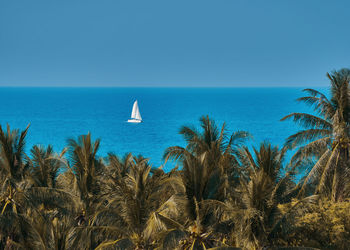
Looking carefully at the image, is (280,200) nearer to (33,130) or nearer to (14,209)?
(14,209)

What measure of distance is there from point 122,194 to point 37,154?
787 centimetres

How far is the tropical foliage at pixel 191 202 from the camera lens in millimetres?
14352

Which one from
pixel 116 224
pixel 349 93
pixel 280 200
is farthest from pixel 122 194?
pixel 349 93

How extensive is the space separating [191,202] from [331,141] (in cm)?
923

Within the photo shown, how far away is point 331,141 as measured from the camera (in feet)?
69.5

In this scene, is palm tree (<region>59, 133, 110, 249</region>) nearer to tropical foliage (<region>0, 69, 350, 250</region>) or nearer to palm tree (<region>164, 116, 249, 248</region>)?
tropical foliage (<region>0, 69, 350, 250</region>)

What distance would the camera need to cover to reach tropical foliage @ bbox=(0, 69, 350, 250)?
14352mm

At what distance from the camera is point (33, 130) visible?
111875 millimetres

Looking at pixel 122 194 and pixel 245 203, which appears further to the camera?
pixel 122 194

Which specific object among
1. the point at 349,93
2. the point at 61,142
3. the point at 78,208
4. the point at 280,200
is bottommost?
the point at 61,142

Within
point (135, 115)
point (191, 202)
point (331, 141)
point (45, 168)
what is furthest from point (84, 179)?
point (135, 115)

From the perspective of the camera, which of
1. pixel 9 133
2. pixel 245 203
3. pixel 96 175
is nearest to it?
pixel 245 203

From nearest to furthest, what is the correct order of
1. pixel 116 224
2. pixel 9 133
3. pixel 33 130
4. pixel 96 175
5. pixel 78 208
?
1. pixel 116 224
2. pixel 9 133
3. pixel 78 208
4. pixel 96 175
5. pixel 33 130

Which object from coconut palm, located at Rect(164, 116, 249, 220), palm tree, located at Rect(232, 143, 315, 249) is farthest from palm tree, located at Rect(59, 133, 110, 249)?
palm tree, located at Rect(232, 143, 315, 249)
